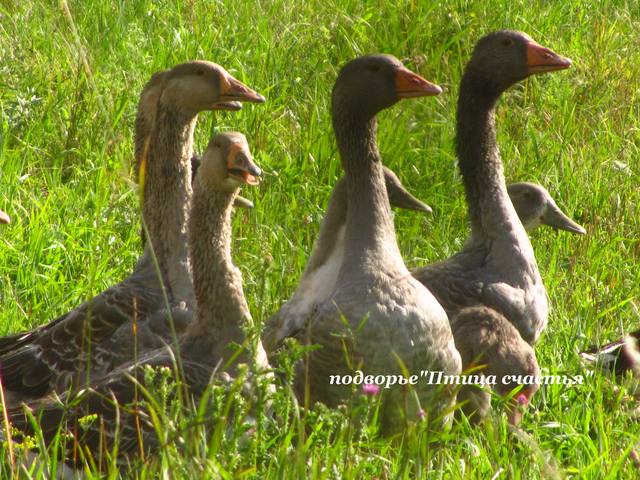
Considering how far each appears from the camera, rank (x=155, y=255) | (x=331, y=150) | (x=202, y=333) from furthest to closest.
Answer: (x=331, y=150)
(x=155, y=255)
(x=202, y=333)

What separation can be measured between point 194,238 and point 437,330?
1.03 m

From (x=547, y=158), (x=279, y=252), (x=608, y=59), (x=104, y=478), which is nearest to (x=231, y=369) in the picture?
(x=104, y=478)

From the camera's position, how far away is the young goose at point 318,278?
552 cm

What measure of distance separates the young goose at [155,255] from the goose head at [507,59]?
119cm

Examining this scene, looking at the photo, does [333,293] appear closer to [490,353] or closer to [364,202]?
[364,202]

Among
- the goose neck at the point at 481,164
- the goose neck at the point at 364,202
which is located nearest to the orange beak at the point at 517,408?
the goose neck at the point at 364,202

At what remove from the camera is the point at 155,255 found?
5281 millimetres

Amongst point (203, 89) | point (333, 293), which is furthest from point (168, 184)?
point (333, 293)

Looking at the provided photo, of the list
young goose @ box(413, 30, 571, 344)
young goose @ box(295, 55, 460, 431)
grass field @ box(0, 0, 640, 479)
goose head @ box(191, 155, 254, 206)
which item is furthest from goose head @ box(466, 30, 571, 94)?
goose head @ box(191, 155, 254, 206)

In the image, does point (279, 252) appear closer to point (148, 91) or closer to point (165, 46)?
point (148, 91)

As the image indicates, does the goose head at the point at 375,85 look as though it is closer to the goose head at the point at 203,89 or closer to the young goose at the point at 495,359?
the goose head at the point at 203,89

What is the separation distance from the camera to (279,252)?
6.88 meters

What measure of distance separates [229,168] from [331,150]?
2.58 metres

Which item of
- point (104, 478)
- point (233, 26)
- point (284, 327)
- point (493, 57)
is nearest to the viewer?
point (104, 478)
